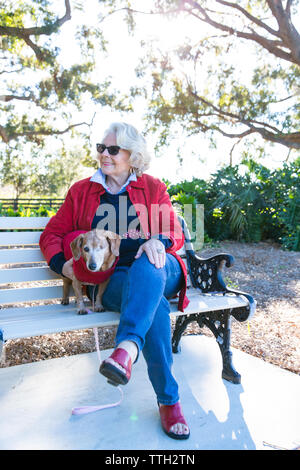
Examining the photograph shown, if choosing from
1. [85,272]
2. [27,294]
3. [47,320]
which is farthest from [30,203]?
[47,320]

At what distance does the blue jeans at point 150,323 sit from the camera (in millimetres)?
1927

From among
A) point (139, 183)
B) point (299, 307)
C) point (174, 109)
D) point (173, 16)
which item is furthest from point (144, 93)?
point (139, 183)

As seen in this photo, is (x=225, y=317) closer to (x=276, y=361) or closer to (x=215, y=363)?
(x=215, y=363)

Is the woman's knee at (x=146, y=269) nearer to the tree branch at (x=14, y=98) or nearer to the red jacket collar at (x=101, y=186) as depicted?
the red jacket collar at (x=101, y=186)

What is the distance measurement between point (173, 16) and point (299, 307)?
28.0ft

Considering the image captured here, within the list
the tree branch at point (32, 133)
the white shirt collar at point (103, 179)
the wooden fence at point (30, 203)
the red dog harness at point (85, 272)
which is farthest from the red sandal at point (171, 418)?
the tree branch at point (32, 133)

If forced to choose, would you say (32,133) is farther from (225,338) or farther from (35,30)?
→ (225,338)

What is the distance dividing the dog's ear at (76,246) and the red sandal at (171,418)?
3.23ft

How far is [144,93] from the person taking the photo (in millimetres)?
14164

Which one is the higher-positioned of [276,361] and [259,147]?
[259,147]

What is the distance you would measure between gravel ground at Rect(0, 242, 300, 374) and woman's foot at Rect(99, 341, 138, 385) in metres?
1.59

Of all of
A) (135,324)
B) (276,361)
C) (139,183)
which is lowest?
(276,361)

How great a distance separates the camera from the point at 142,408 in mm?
2316

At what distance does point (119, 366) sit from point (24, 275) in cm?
131
